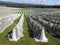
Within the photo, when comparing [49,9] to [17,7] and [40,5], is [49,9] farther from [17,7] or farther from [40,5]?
[17,7]

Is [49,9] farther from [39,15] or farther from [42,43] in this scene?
[42,43]

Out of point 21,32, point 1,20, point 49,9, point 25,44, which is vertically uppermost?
point 49,9

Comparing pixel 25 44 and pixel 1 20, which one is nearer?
pixel 25 44

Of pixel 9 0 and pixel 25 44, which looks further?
pixel 9 0

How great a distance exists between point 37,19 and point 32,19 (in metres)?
0.10

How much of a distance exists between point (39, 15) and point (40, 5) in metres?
0.22

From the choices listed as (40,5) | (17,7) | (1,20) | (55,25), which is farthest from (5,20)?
(55,25)

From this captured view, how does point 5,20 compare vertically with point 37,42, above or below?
above

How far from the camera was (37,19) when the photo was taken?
3.14 m

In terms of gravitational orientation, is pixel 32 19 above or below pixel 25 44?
above

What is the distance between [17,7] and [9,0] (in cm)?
22

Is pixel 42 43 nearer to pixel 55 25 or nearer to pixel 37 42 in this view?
pixel 37 42

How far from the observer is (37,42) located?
2.98 metres

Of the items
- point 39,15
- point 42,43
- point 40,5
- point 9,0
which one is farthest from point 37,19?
point 9,0
